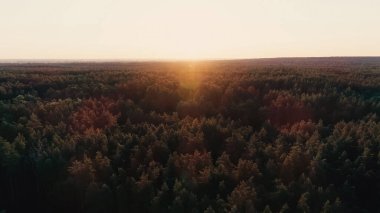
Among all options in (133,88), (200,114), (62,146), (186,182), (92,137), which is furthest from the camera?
(133,88)

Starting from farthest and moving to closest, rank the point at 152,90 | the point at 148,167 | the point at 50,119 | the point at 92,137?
the point at 152,90 < the point at 50,119 < the point at 92,137 < the point at 148,167

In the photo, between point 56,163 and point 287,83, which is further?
point 287,83

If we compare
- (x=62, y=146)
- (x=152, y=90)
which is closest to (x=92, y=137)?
(x=62, y=146)

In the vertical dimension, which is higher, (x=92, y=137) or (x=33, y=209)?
(x=92, y=137)

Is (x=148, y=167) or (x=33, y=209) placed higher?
(x=148, y=167)

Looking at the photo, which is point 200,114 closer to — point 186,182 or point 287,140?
point 287,140

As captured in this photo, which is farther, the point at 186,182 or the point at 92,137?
the point at 92,137

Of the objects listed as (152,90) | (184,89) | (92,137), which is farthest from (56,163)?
(184,89)

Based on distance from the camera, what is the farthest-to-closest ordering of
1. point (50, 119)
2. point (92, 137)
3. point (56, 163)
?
point (50, 119) < point (92, 137) < point (56, 163)

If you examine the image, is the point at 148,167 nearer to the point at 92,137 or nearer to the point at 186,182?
the point at 186,182
